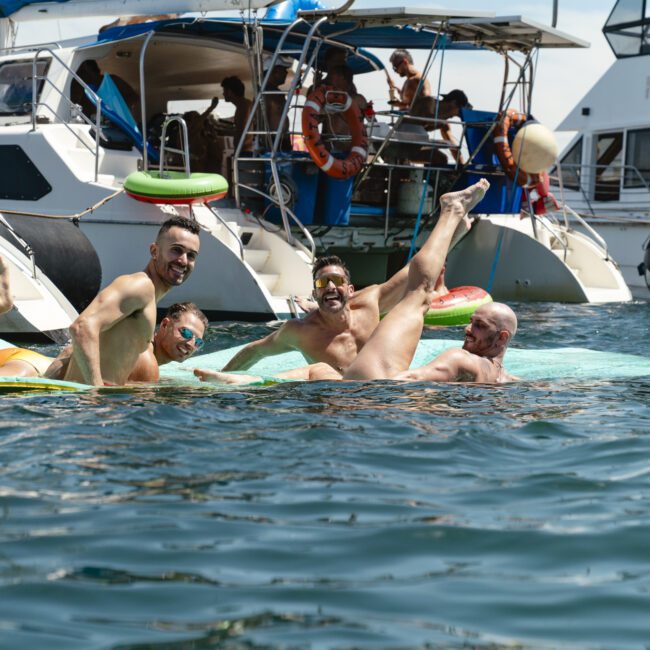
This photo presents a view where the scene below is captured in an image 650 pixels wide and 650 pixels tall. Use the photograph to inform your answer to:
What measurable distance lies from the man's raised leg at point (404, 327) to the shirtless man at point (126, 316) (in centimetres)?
130

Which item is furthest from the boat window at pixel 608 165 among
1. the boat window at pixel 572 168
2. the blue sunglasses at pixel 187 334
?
the blue sunglasses at pixel 187 334

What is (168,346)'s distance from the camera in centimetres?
736

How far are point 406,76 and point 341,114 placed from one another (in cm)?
194

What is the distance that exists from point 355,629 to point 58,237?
925 centimetres

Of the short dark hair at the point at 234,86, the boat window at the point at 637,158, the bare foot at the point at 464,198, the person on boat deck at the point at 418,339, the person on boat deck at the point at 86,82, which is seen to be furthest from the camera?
the boat window at the point at 637,158

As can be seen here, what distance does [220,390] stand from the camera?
673cm

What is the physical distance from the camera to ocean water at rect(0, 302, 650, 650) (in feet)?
9.61

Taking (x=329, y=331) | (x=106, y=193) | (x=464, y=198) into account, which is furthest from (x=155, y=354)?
(x=106, y=193)

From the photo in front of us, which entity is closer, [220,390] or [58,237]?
[220,390]

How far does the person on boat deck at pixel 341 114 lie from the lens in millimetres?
13117

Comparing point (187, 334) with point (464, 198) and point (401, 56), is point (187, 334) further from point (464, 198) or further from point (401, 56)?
point (401, 56)

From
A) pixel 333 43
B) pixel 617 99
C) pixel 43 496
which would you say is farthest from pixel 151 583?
pixel 617 99

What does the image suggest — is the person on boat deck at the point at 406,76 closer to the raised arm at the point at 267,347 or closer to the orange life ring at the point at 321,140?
the orange life ring at the point at 321,140

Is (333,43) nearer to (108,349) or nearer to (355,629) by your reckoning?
(108,349)
